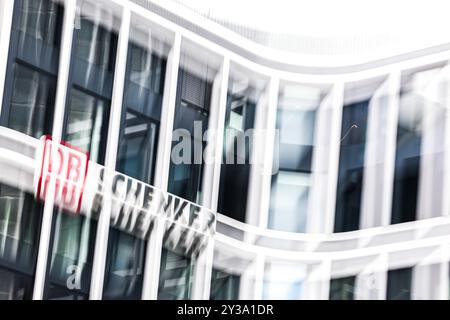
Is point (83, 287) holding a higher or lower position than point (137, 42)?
lower

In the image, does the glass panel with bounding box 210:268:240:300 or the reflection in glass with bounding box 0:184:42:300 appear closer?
the glass panel with bounding box 210:268:240:300

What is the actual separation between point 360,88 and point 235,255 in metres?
1.56

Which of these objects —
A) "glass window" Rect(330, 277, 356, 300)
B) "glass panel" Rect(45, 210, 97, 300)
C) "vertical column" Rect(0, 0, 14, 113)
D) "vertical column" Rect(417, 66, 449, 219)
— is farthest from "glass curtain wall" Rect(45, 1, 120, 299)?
"vertical column" Rect(417, 66, 449, 219)

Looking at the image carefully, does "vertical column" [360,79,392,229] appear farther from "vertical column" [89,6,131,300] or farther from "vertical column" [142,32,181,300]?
"vertical column" [89,6,131,300]

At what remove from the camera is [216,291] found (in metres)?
8.27

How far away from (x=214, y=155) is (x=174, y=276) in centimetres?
96

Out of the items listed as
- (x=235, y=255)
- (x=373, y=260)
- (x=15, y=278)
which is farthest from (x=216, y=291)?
(x=15, y=278)

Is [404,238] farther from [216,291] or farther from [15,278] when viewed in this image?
[15,278]

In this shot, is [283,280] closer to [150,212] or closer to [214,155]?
[214,155]

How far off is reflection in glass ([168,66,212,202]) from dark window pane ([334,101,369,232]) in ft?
3.38

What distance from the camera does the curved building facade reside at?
8516 millimetres

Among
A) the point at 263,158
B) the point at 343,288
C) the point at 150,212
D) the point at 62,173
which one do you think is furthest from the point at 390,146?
the point at 62,173

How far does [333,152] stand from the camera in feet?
28.1

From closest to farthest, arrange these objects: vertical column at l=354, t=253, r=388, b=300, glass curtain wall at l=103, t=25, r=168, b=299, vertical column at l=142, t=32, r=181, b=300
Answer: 1. vertical column at l=354, t=253, r=388, b=300
2. vertical column at l=142, t=32, r=181, b=300
3. glass curtain wall at l=103, t=25, r=168, b=299
